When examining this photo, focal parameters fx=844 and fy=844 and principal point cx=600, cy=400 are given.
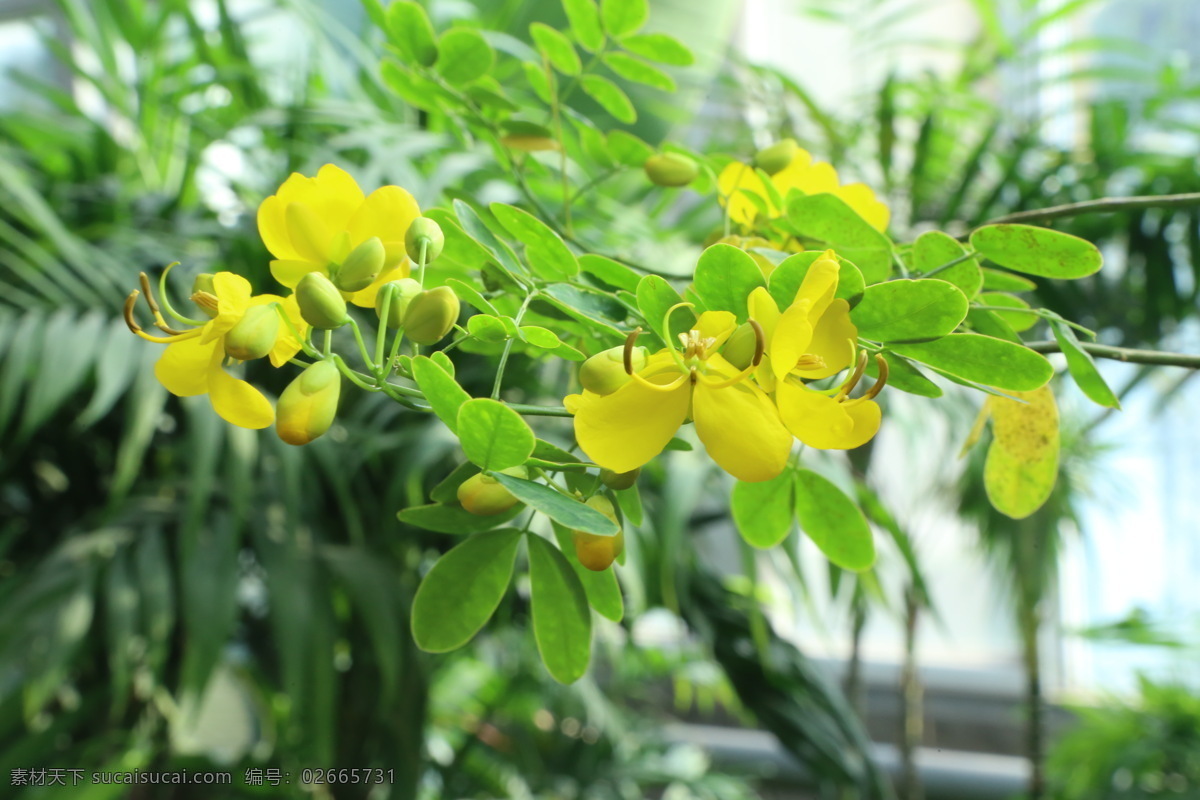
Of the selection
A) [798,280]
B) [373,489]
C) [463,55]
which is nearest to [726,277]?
[798,280]

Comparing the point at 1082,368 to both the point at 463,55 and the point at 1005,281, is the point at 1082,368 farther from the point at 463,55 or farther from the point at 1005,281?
the point at 463,55

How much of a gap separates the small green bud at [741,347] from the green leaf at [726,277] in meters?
0.02

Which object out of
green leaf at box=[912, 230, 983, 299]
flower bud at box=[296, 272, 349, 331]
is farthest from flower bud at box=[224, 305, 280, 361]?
green leaf at box=[912, 230, 983, 299]

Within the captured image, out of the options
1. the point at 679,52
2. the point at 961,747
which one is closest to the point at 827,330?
the point at 679,52

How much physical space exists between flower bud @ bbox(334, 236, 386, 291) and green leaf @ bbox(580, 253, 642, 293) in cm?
5

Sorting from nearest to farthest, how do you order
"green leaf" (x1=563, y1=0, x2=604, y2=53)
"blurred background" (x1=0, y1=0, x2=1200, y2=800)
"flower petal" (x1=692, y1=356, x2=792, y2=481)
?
"flower petal" (x1=692, y1=356, x2=792, y2=481), "green leaf" (x1=563, y1=0, x2=604, y2=53), "blurred background" (x1=0, y1=0, x2=1200, y2=800)

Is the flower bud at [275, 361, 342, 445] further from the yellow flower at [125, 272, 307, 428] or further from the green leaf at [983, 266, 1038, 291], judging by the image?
the green leaf at [983, 266, 1038, 291]

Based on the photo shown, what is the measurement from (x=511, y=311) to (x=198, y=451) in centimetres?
35

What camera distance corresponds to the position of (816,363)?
11 centimetres

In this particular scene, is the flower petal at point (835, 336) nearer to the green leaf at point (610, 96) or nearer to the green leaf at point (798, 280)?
the green leaf at point (798, 280)

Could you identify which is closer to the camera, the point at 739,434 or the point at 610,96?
the point at 739,434

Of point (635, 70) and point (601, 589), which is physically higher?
point (635, 70)

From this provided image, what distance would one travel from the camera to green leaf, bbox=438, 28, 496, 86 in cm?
20

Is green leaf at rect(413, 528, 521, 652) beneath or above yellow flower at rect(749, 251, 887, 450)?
beneath
